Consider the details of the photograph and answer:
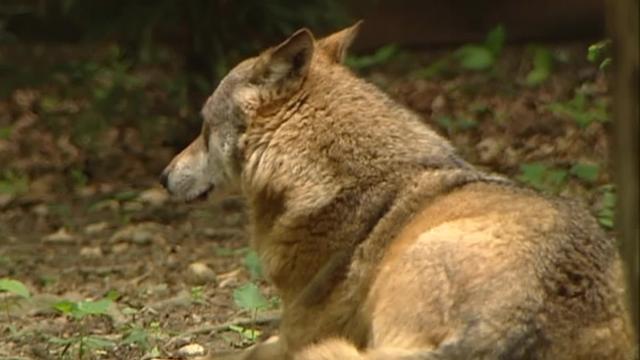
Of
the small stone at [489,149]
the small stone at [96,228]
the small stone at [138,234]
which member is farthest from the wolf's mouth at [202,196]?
the small stone at [489,149]

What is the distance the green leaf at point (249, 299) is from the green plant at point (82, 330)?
59 cm

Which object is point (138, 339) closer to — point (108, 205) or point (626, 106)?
point (108, 205)

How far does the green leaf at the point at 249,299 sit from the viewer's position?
7211 millimetres

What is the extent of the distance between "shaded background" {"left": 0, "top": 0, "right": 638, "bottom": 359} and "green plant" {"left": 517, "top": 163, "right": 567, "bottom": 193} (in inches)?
0.7

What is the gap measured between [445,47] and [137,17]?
3.50 m

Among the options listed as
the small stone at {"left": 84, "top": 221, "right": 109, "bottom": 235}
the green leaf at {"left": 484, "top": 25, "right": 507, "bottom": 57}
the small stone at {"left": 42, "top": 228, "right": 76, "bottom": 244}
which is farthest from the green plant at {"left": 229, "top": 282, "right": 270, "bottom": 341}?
the green leaf at {"left": 484, "top": 25, "right": 507, "bottom": 57}

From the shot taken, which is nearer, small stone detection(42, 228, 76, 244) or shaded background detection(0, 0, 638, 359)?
shaded background detection(0, 0, 638, 359)

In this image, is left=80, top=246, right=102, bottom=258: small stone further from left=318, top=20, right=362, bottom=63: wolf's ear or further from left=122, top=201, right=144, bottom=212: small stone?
left=318, top=20, right=362, bottom=63: wolf's ear

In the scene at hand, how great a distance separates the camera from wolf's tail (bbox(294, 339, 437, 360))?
524 centimetres

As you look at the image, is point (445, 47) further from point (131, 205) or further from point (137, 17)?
point (131, 205)

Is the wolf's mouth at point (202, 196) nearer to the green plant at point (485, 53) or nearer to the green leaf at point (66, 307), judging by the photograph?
the green leaf at point (66, 307)

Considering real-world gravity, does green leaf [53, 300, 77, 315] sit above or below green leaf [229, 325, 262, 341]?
above

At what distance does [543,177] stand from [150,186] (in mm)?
2739

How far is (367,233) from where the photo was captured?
601 cm
